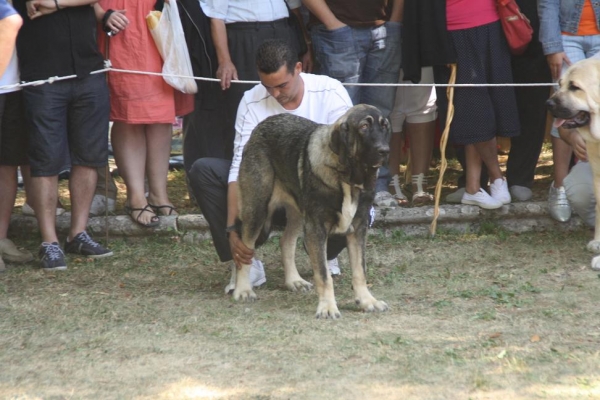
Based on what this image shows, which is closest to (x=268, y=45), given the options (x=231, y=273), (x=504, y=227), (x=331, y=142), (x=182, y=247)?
(x=331, y=142)

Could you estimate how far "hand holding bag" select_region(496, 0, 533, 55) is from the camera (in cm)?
715

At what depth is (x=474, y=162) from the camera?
24.8ft

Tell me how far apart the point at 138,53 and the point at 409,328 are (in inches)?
129

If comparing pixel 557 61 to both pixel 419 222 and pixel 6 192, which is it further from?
pixel 6 192

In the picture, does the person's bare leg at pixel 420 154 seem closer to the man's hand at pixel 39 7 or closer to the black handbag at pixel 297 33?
the black handbag at pixel 297 33

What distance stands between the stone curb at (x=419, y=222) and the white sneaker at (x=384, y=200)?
108mm

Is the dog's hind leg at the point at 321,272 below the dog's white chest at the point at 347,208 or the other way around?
below

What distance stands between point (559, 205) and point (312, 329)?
9.94 ft

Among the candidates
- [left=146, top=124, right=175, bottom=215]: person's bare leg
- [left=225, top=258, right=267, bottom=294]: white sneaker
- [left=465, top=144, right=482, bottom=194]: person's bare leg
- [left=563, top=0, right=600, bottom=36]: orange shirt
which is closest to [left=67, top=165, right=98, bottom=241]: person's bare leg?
[left=146, top=124, right=175, bottom=215]: person's bare leg

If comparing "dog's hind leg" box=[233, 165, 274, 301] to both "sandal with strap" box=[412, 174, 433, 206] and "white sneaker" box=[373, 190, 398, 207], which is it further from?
"sandal with strap" box=[412, 174, 433, 206]

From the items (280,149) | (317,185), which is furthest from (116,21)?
(317,185)

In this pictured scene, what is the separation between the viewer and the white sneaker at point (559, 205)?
741 centimetres

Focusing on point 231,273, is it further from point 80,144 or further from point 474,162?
point 474,162

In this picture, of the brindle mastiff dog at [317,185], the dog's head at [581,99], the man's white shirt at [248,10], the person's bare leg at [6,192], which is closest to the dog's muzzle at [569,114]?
the dog's head at [581,99]
